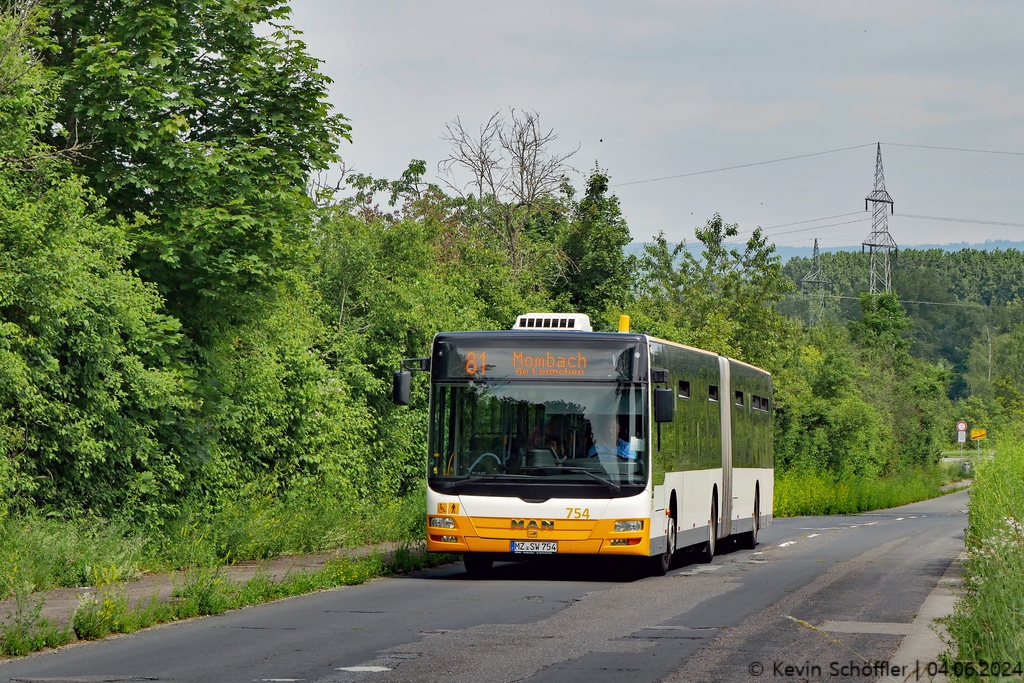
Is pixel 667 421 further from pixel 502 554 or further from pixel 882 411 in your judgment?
pixel 882 411

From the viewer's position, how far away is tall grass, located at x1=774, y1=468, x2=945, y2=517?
53.7m

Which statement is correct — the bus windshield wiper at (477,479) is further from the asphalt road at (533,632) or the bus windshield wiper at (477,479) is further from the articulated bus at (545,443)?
the asphalt road at (533,632)

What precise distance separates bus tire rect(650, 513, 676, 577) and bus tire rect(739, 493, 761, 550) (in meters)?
7.17

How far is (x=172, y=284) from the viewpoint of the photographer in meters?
21.9

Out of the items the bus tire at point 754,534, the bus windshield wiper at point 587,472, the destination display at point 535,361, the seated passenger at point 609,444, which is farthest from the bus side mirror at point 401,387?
the bus tire at point 754,534

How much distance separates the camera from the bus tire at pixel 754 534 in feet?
91.0

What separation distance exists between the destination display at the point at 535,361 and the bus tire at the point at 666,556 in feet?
8.97

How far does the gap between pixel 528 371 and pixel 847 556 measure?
29.3ft

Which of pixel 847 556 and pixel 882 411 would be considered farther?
pixel 882 411

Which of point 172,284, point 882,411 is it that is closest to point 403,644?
point 172,284

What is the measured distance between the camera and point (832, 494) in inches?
2275

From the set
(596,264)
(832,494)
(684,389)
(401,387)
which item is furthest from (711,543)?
(832,494)

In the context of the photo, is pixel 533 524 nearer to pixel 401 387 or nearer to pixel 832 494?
pixel 401 387

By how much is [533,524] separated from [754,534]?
11.0 metres
